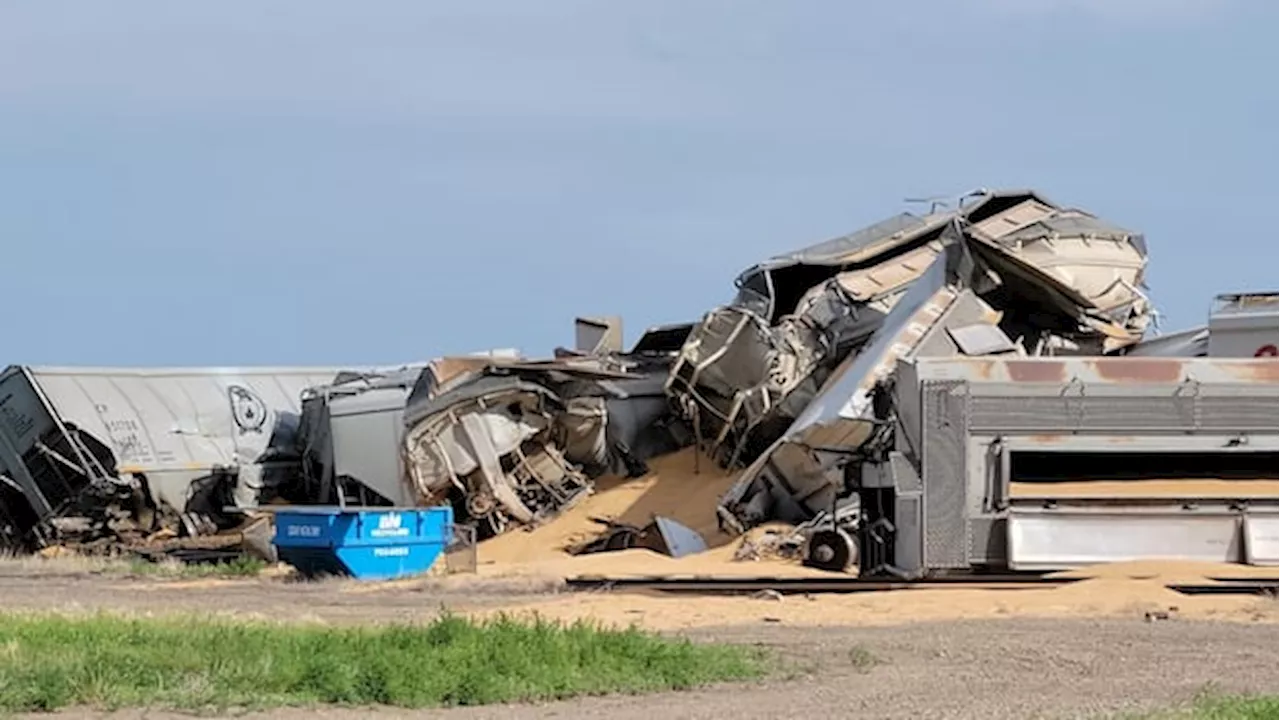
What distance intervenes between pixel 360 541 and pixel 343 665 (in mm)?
13167

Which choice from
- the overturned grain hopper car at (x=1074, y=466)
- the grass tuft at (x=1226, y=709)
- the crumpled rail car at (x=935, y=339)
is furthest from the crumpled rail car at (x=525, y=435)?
the grass tuft at (x=1226, y=709)

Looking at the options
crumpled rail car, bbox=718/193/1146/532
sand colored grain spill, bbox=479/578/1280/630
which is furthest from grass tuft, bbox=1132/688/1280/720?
crumpled rail car, bbox=718/193/1146/532

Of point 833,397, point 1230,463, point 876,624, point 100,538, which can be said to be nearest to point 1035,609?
point 876,624

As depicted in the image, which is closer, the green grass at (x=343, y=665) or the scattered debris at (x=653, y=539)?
the green grass at (x=343, y=665)

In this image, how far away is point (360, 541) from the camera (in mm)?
24969

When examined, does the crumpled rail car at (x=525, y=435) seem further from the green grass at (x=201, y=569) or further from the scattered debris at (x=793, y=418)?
the green grass at (x=201, y=569)

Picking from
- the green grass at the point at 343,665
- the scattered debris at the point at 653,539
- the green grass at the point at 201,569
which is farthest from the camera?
the scattered debris at the point at 653,539

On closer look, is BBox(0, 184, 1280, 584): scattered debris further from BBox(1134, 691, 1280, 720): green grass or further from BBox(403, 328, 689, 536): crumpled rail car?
BBox(1134, 691, 1280, 720): green grass

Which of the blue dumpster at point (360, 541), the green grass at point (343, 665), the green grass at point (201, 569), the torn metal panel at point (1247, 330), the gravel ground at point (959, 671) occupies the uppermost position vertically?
the torn metal panel at point (1247, 330)

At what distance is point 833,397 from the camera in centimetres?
2730

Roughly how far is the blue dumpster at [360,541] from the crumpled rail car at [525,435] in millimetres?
5395

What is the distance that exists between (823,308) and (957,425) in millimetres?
12840

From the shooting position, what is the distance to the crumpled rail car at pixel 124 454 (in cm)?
3394

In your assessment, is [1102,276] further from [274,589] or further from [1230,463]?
[274,589]
